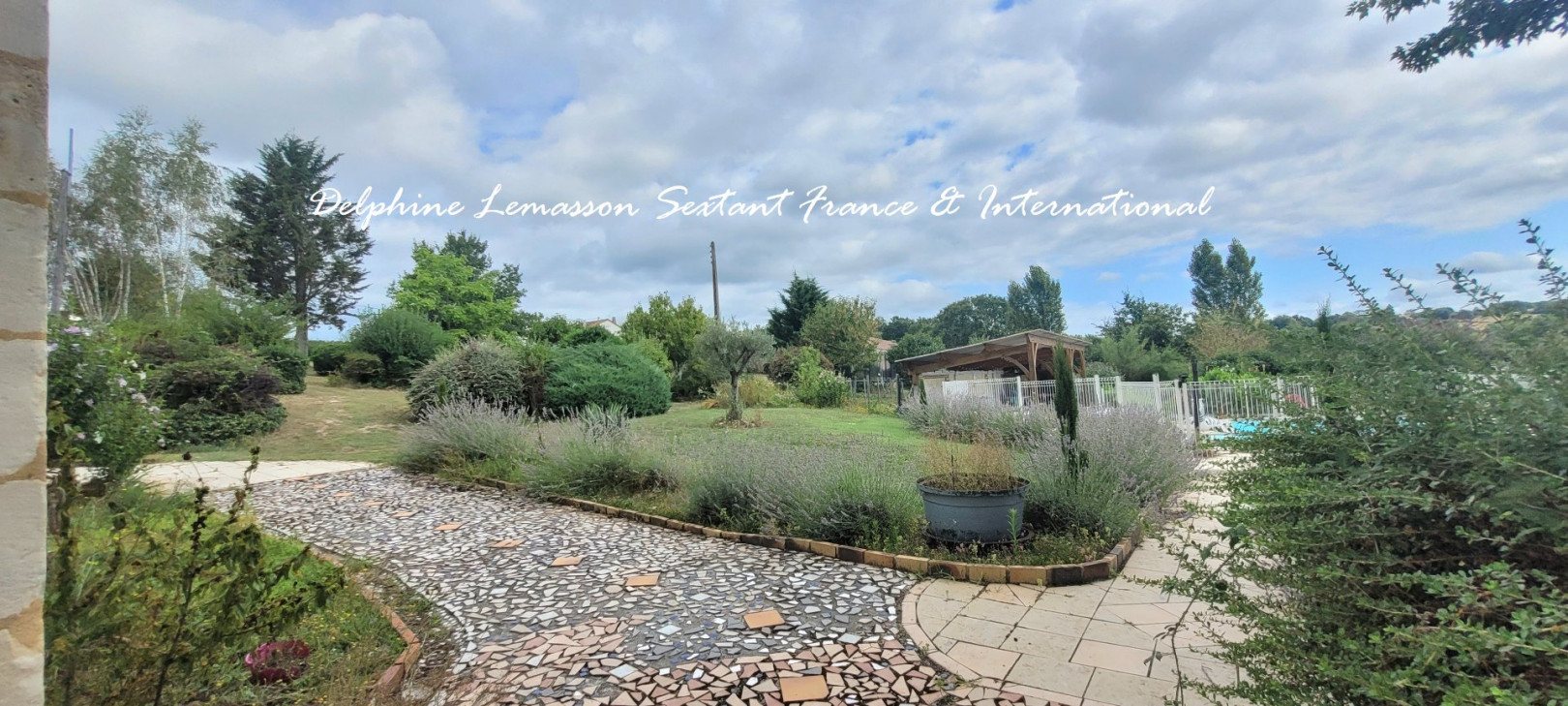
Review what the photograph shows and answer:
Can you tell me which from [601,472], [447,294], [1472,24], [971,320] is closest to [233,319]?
[447,294]

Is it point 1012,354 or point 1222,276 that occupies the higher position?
point 1222,276

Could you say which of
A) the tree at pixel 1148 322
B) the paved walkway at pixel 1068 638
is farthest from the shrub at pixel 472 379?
the tree at pixel 1148 322

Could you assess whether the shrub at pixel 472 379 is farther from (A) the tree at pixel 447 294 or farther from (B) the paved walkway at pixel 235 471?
(A) the tree at pixel 447 294

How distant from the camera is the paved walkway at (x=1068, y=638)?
88.7 inches

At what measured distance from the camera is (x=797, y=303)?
90.3ft

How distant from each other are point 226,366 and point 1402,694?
1385 centimetres

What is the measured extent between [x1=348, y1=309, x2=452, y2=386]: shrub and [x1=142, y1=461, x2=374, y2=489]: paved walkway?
29.8 ft

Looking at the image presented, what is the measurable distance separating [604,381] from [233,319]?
11.4m

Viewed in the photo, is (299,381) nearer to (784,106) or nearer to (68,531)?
(784,106)

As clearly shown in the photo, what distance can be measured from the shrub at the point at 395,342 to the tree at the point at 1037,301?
30424mm

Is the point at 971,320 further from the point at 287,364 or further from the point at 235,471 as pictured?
the point at 235,471

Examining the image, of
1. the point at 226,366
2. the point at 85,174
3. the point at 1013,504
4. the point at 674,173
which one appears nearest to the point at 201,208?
the point at 85,174

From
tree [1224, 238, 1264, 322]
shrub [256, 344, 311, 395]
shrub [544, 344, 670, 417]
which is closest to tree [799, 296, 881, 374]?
shrub [544, 344, 670, 417]

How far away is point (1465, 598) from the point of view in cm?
101
